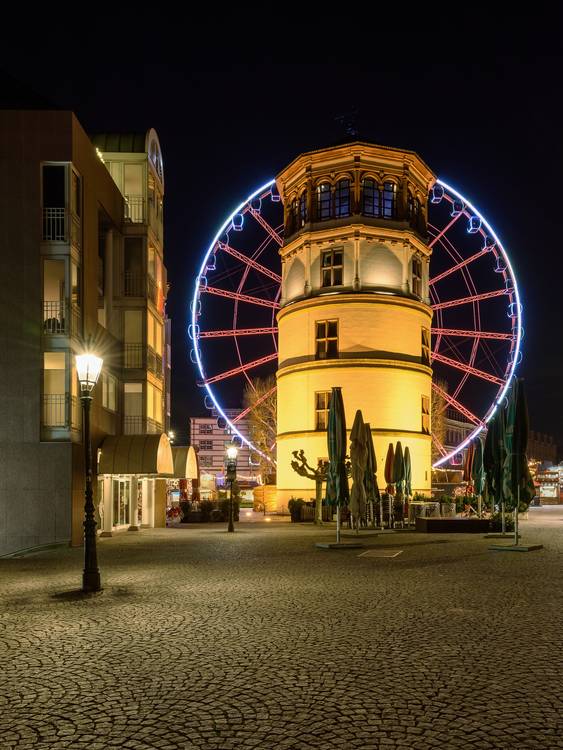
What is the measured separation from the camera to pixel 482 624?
11.1 metres

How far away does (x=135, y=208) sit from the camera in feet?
→ 129

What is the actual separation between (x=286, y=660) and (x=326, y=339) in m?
37.5

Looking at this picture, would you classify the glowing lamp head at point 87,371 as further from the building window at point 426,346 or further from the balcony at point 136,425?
the building window at point 426,346

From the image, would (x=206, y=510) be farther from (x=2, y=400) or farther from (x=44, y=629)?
(x=44, y=629)

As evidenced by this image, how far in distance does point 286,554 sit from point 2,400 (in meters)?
11.2

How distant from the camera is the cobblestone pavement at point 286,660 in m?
6.56

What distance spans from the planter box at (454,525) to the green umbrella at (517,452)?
331 inches

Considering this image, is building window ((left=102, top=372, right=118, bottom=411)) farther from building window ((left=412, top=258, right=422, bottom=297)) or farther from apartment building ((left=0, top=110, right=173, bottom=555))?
building window ((left=412, top=258, right=422, bottom=297))

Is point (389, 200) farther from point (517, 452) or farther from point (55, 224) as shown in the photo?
point (517, 452)

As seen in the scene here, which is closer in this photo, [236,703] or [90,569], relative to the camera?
[236,703]

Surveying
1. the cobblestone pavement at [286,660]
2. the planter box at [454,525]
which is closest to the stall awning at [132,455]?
the planter box at [454,525]

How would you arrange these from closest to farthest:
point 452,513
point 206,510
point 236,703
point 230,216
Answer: point 236,703 → point 452,513 → point 206,510 → point 230,216

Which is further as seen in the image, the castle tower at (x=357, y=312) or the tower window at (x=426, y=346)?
the tower window at (x=426, y=346)

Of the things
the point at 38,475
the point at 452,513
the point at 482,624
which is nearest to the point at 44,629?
the point at 482,624
